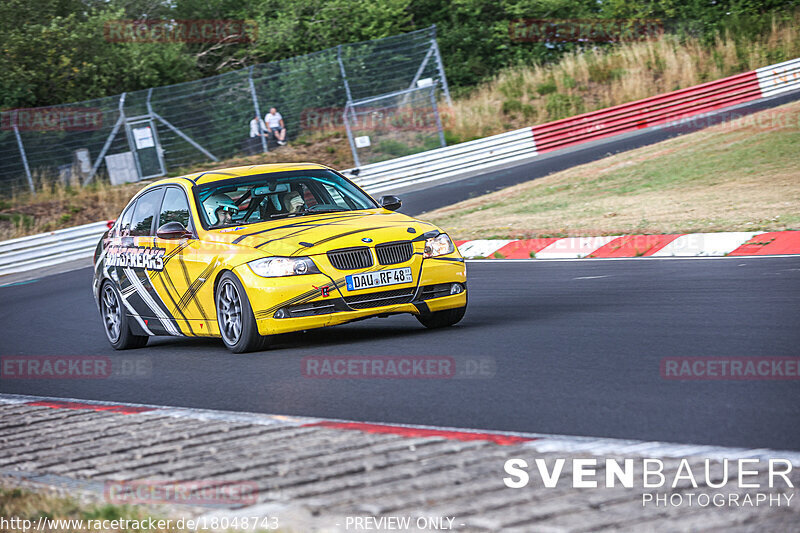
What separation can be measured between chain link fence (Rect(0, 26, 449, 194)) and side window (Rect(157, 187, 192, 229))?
19966 mm

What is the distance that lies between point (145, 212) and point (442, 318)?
3274mm

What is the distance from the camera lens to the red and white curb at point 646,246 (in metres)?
12.5

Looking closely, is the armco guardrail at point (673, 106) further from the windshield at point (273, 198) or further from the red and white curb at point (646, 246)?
the windshield at point (273, 198)

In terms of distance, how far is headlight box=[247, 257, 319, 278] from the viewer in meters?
8.45

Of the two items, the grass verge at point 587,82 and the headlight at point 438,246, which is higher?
the headlight at point 438,246

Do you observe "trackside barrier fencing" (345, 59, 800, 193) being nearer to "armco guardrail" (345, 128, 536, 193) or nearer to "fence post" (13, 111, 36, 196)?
"armco guardrail" (345, 128, 536, 193)

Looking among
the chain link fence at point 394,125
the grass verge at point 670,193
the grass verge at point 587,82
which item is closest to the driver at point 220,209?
the grass verge at point 670,193

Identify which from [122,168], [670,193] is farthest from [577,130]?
[670,193]

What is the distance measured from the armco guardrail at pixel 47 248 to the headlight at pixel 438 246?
16057mm

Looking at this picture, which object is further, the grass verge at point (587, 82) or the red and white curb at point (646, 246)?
the grass verge at point (587, 82)

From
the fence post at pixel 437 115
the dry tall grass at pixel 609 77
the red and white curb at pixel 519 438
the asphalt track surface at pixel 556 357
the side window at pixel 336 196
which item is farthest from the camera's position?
the dry tall grass at pixel 609 77

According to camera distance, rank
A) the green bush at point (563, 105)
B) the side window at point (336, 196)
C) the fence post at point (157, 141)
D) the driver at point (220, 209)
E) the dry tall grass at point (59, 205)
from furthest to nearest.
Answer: the green bush at point (563, 105), the fence post at point (157, 141), the dry tall grass at point (59, 205), the side window at point (336, 196), the driver at point (220, 209)

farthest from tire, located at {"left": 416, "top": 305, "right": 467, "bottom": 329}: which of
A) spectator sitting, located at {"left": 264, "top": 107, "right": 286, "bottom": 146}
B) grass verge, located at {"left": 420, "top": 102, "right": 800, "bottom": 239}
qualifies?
spectator sitting, located at {"left": 264, "top": 107, "right": 286, "bottom": 146}

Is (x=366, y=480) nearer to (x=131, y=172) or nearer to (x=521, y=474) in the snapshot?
(x=521, y=474)
